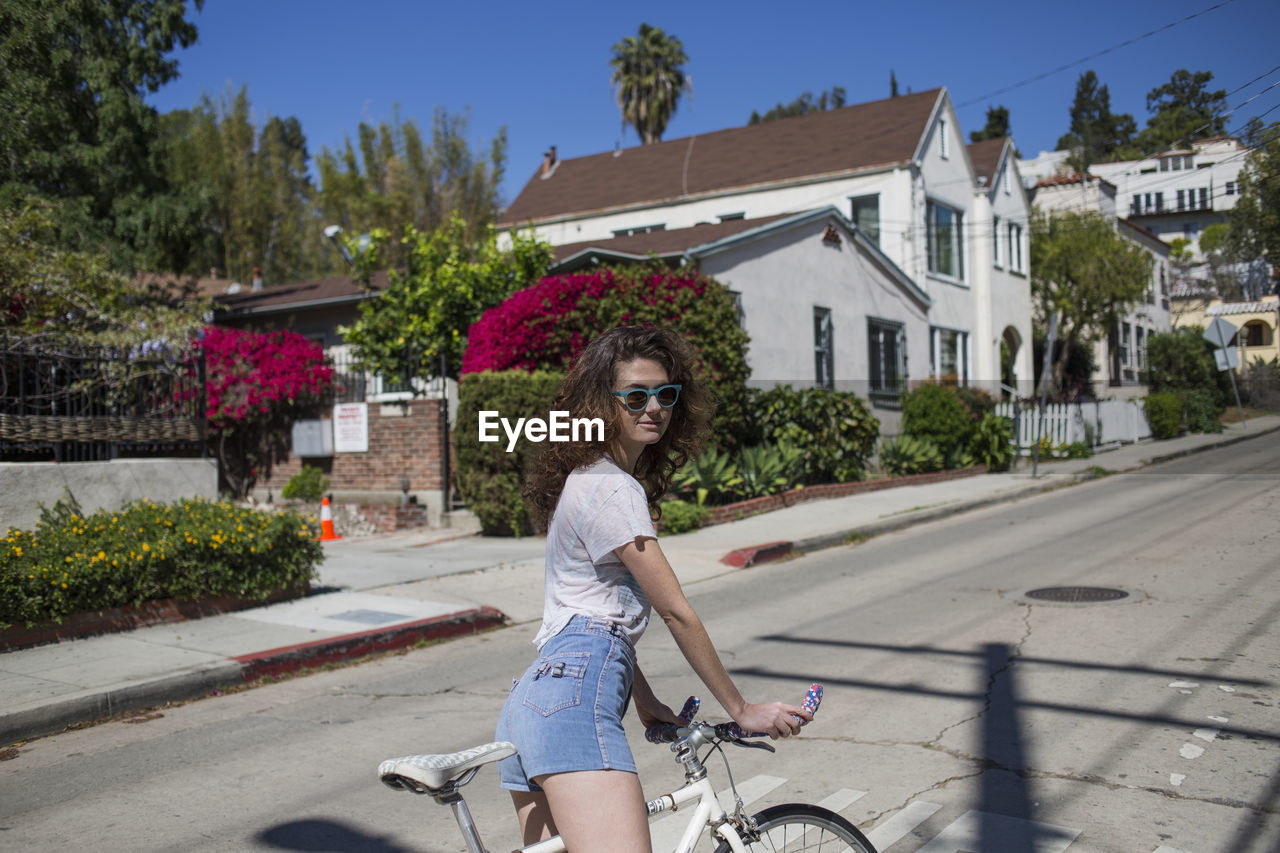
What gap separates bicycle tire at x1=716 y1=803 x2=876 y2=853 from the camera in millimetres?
2650

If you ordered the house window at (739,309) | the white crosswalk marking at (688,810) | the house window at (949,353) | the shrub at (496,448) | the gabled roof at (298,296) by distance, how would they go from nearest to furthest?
the white crosswalk marking at (688,810) → the shrub at (496,448) → the house window at (739,309) → the gabled roof at (298,296) → the house window at (949,353)

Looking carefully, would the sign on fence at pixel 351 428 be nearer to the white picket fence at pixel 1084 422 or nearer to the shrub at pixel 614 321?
the shrub at pixel 614 321

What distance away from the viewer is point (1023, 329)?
33375 mm

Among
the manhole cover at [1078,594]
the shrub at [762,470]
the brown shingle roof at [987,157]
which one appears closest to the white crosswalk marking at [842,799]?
the manhole cover at [1078,594]

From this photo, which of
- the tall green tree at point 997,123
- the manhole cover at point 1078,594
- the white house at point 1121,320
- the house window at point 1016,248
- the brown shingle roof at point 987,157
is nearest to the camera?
the manhole cover at point 1078,594

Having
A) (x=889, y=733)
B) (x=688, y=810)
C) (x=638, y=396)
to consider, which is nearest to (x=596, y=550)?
(x=638, y=396)

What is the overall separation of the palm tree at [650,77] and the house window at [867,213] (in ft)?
70.3

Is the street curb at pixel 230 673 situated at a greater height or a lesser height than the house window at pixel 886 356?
lesser

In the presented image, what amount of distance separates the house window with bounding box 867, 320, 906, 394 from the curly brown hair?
2052 centimetres

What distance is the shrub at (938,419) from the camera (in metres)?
21.5

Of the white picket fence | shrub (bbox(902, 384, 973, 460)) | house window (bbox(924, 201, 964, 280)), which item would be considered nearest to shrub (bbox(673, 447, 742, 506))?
shrub (bbox(902, 384, 973, 460))

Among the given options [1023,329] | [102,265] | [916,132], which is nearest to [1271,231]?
[102,265]

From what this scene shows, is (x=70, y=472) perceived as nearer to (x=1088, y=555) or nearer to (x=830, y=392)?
(x=1088, y=555)

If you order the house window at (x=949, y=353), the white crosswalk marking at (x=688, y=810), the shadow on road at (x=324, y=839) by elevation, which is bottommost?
the shadow on road at (x=324, y=839)
